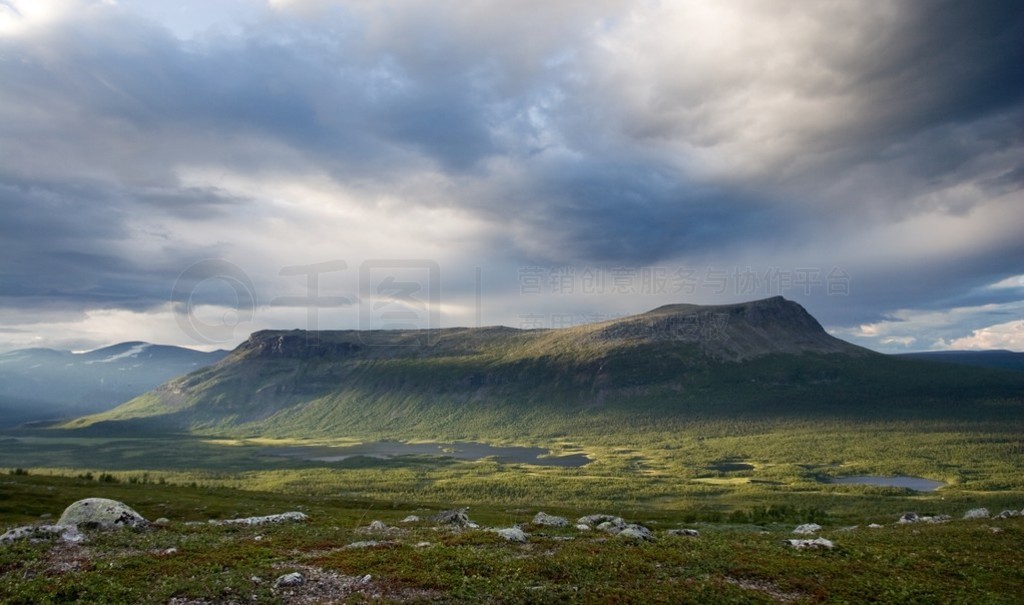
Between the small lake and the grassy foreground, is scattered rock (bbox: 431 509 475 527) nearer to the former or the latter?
the grassy foreground

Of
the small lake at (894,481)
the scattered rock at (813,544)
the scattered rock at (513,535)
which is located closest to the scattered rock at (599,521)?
the scattered rock at (513,535)

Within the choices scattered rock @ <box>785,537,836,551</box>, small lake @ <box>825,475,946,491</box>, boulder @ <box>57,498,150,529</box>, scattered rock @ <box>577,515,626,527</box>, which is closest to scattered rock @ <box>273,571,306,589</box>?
boulder @ <box>57,498,150,529</box>

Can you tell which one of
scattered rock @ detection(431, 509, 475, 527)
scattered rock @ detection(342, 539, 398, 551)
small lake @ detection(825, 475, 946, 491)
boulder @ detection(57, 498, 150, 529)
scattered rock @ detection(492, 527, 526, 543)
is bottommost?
small lake @ detection(825, 475, 946, 491)

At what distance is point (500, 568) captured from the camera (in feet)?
97.1

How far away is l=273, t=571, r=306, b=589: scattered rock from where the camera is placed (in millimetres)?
27048

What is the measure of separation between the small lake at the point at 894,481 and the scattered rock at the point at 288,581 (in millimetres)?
190882

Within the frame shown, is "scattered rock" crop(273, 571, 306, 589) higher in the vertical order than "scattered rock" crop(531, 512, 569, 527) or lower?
higher

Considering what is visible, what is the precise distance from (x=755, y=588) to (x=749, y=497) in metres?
136

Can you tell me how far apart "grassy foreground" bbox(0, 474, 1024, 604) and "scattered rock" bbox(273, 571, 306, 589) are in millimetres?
345

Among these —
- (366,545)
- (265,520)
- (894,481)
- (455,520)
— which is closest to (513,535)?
(366,545)

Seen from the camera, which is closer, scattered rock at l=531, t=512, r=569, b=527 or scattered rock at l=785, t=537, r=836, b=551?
scattered rock at l=785, t=537, r=836, b=551

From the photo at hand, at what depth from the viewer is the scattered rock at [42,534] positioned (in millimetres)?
35562

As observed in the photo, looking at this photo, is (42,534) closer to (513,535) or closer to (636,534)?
(513,535)

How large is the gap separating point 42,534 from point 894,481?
221123 millimetres
